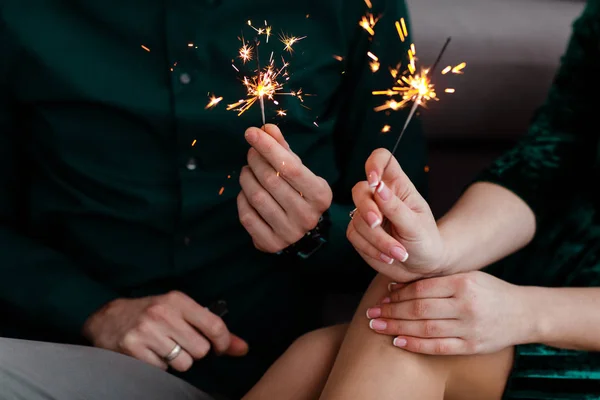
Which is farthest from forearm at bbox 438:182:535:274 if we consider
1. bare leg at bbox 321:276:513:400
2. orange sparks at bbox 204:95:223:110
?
orange sparks at bbox 204:95:223:110

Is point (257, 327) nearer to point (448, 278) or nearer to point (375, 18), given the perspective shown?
point (448, 278)

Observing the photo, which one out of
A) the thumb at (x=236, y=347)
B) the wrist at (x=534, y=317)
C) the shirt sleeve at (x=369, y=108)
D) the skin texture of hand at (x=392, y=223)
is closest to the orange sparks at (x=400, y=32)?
the shirt sleeve at (x=369, y=108)

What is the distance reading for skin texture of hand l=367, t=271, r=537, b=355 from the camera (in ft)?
2.12

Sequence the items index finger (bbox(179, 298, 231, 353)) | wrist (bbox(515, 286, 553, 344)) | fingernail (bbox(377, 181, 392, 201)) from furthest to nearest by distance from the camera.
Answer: index finger (bbox(179, 298, 231, 353)) → wrist (bbox(515, 286, 553, 344)) → fingernail (bbox(377, 181, 392, 201))

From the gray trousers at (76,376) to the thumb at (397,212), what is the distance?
13.0 inches

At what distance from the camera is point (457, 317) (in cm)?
65

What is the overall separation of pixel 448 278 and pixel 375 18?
35cm

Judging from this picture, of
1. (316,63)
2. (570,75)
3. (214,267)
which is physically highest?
(570,75)

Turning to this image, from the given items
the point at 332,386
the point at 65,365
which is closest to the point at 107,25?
the point at 65,365

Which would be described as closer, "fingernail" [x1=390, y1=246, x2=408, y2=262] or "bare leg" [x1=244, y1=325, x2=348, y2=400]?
"fingernail" [x1=390, y1=246, x2=408, y2=262]

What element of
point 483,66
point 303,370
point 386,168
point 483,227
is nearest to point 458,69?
point 483,66

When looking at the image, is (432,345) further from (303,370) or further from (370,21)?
(370,21)

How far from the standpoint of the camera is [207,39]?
0.70 m

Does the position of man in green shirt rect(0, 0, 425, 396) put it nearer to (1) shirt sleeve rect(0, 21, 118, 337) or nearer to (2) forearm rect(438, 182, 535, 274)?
(1) shirt sleeve rect(0, 21, 118, 337)
